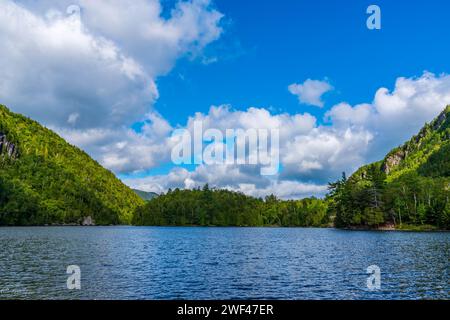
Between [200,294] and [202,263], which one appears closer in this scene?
[200,294]

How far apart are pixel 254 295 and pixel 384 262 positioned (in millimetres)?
37009

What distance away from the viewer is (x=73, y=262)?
72625mm

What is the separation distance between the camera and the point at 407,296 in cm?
4353

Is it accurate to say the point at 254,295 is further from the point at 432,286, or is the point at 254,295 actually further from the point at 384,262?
the point at 384,262

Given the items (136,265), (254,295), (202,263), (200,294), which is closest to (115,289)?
(200,294)

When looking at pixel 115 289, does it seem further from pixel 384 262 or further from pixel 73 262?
pixel 384 262
